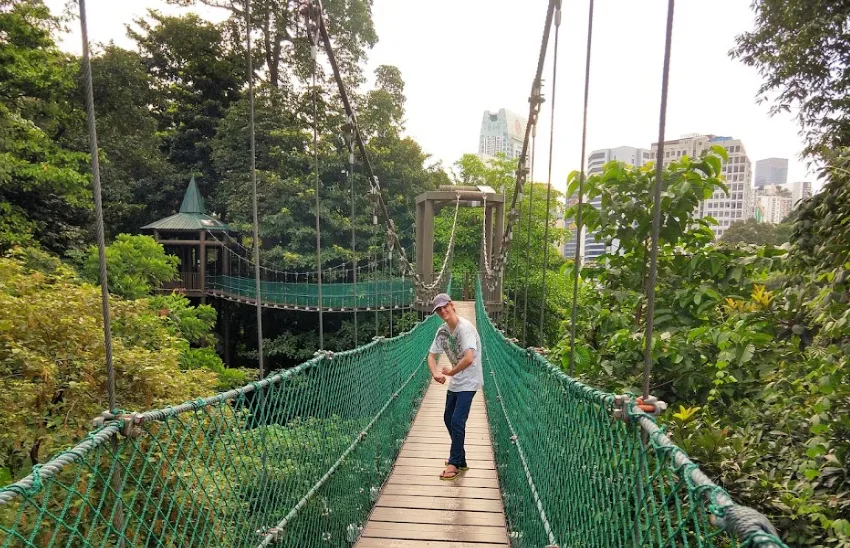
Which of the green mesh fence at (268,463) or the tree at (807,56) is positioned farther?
the tree at (807,56)

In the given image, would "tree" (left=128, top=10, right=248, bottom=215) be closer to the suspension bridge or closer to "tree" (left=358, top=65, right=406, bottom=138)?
"tree" (left=358, top=65, right=406, bottom=138)

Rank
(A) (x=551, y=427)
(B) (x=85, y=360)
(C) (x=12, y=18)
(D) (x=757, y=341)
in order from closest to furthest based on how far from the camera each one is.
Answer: (A) (x=551, y=427), (D) (x=757, y=341), (B) (x=85, y=360), (C) (x=12, y=18)

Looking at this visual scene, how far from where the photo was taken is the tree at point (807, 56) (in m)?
4.40

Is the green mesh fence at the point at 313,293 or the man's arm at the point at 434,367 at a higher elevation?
the man's arm at the point at 434,367

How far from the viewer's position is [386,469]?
2309mm

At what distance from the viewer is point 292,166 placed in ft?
38.6

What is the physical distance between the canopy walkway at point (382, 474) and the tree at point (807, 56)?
403 cm

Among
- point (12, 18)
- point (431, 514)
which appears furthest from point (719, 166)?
point (12, 18)

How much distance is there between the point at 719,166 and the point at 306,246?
33.8ft

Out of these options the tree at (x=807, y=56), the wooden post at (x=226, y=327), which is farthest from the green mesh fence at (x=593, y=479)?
the wooden post at (x=226, y=327)

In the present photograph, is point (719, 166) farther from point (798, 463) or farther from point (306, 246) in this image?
point (306, 246)

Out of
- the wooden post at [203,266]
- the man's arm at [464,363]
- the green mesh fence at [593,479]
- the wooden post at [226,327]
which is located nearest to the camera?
the green mesh fence at [593,479]

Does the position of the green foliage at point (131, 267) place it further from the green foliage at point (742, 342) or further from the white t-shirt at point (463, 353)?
the green foliage at point (742, 342)

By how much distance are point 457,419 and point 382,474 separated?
0.41m
